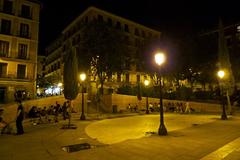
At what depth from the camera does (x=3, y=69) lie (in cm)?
3991

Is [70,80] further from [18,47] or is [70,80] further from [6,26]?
[6,26]

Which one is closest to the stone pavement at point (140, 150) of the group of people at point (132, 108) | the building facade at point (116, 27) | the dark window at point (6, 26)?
the group of people at point (132, 108)

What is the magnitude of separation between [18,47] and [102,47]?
17937 mm

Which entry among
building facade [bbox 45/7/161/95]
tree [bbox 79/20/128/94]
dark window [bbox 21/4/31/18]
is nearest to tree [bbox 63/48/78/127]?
tree [bbox 79/20/128/94]

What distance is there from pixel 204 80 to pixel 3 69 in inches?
1466

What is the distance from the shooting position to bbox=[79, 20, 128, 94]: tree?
34.5 meters

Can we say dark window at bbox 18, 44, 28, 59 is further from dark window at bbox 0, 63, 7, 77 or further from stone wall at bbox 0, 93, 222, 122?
stone wall at bbox 0, 93, 222, 122

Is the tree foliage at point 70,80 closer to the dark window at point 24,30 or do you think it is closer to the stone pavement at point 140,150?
the stone pavement at point 140,150

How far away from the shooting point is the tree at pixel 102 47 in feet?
113

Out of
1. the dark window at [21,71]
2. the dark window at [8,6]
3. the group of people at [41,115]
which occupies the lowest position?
the group of people at [41,115]

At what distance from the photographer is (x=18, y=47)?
42.0 metres

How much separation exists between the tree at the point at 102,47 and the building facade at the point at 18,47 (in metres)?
13.4

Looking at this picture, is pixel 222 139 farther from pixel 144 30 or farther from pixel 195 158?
pixel 144 30

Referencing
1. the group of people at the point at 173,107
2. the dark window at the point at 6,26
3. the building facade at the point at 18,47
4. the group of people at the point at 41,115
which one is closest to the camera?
the group of people at the point at 41,115
